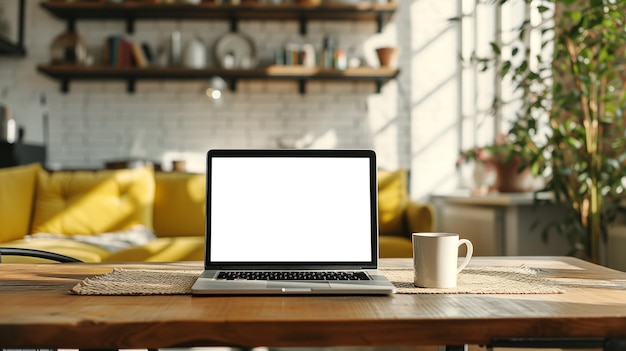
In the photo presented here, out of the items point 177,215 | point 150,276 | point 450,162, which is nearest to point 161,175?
point 177,215

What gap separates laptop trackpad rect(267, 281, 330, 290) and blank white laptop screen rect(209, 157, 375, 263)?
0.13m

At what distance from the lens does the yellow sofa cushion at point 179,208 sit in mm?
3512

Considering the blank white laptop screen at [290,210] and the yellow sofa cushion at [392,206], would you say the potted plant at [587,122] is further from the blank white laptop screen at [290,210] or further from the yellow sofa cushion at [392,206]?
the blank white laptop screen at [290,210]

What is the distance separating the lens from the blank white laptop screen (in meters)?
1.11

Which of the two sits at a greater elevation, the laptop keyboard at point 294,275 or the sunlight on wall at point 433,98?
the sunlight on wall at point 433,98

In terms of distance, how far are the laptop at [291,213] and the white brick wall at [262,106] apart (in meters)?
3.47

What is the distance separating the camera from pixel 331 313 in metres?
0.80

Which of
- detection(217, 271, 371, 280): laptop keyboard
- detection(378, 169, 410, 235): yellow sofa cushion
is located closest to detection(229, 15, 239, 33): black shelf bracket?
detection(378, 169, 410, 235): yellow sofa cushion

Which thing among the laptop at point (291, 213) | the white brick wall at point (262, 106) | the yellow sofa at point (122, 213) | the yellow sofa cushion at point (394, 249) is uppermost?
the white brick wall at point (262, 106)

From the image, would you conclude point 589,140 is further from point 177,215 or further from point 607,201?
point 177,215

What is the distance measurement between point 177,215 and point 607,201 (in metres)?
2.28

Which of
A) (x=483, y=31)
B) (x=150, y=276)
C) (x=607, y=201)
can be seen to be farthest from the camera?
(x=483, y=31)

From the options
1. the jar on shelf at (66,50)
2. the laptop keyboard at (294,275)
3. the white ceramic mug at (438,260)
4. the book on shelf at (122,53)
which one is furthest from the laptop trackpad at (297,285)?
the jar on shelf at (66,50)

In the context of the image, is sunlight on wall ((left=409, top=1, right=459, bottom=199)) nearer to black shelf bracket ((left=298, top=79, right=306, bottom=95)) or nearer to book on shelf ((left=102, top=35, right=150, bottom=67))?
black shelf bracket ((left=298, top=79, right=306, bottom=95))
